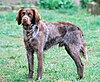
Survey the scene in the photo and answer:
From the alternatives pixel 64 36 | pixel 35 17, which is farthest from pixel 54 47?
pixel 35 17

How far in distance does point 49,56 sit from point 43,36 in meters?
3.02

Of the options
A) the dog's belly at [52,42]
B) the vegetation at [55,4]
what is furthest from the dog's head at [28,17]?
the vegetation at [55,4]

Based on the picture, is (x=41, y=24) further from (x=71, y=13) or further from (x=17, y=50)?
(x=71, y=13)

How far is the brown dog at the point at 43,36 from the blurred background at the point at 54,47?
435 mm

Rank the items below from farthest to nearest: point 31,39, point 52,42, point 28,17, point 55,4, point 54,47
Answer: point 55,4
point 54,47
point 52,42
point 31,39
point 28,17

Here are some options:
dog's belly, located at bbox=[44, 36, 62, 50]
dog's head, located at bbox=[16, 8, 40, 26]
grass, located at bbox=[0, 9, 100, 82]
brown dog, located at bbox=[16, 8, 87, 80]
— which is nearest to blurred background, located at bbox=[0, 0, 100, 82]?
grass, located at bbox=[0, 9, 100, 82]

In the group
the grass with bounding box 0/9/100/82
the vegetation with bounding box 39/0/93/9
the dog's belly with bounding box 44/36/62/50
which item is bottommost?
the vegetation with bounding box 39/0/93/9

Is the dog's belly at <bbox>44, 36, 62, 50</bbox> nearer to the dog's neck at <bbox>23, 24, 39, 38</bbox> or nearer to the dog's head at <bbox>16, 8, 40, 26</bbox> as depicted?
the dog's neck at <bbox>23, 24, 39, 38</bbox>

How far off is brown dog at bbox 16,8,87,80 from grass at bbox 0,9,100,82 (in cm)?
41

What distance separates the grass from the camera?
9633 mm

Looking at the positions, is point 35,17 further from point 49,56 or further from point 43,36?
point 49,56

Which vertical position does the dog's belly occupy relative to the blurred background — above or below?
above

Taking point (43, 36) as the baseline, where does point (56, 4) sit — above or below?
below

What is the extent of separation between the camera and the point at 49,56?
12.2 m
